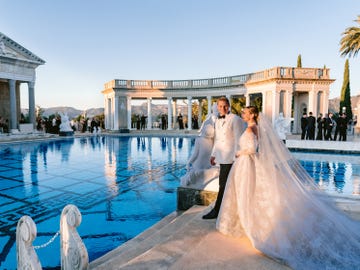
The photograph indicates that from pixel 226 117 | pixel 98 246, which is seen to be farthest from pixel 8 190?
pixel 226 117

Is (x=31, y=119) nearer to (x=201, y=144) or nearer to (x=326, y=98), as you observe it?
(x=201, y=144)

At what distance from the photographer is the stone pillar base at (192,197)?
4.44 m

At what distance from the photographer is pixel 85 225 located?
4672mm

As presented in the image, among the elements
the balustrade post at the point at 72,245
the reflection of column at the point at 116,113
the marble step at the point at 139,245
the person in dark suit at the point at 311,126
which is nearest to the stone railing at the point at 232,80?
the reflection of column at the point at 116,113

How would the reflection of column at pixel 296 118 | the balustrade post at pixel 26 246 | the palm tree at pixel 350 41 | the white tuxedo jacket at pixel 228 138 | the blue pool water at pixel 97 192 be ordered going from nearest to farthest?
1. the balustrade post at pixel 26 246
2. the white tuxedo jacket at pixel 228 138
3. the blue pool water at pixel 97 192
4. the palm tree at pixel 350 41
5. the reflection of column at pixel 296 118

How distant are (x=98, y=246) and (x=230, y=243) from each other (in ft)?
7.45

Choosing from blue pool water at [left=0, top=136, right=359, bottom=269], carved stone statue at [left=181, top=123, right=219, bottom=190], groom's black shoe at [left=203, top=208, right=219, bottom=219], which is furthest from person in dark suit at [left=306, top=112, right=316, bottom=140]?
groom's black shoe at [left=203, top=208, right=219, bottom=219]

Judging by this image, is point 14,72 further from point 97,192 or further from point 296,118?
point 296,118

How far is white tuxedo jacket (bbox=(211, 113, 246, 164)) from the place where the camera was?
3568mm

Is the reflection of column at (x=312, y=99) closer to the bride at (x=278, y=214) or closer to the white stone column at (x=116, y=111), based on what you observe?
the white stone column at (x=116, y=111)

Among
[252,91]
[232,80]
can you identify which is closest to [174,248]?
[252,91]

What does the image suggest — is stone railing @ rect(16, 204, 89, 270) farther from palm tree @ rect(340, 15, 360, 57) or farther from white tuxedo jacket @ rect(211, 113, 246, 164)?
palm tree @ rect(340, 15, 360, 57)

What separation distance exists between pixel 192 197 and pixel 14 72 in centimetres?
2498

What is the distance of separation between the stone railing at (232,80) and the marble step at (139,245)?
768 inches
